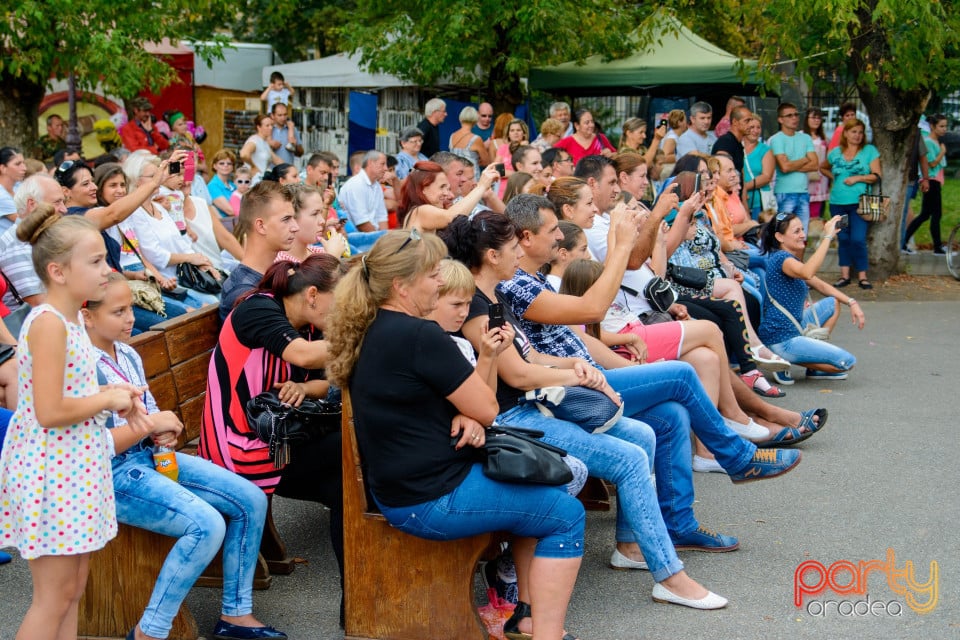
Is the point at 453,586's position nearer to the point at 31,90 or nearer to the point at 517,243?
the point at 517,243

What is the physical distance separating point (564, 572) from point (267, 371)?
57.4 inches

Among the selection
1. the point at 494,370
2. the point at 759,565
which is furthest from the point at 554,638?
the point at 759,565

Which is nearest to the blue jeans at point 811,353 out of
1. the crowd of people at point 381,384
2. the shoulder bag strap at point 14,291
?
the crowd of people at point 381,384

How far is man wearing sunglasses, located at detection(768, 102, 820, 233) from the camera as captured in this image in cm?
1284

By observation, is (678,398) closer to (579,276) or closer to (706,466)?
(579,276)

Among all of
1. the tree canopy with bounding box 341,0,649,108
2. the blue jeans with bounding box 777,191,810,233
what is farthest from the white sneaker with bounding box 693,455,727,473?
the tree canopy with bounding box 341,0,649,108

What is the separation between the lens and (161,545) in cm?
404

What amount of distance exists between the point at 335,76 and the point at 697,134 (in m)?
8.36

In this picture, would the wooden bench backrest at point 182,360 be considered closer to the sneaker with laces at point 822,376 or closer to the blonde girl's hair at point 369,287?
the blonde girl's hair at point 369,287

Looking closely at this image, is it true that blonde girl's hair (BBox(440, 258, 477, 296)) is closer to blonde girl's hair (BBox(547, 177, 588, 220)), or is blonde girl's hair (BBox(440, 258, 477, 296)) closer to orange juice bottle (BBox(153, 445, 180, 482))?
orange juice bottle (BBox(153, 445, 180, 482))

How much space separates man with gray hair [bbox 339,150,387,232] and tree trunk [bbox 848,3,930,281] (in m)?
5.44

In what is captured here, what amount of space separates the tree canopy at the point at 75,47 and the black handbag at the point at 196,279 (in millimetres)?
4886

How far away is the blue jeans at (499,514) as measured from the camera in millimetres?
3740

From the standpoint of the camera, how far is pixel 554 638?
3785mm
